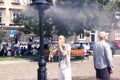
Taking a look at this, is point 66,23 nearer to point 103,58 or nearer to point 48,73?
point 48,73

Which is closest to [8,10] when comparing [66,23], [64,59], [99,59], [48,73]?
[66,23]

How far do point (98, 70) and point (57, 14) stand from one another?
21.1 metres

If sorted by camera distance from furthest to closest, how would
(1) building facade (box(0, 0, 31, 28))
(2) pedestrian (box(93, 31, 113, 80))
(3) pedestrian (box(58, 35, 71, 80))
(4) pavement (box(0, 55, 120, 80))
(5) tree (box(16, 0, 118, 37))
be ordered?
(1) building facade (box(0, 0, 31, 28))
(5) tree (box(16, 0, 118, 37))
(4) pavement (box(0, 55, 120, 80))
(3) pedestrian (box(58, 35, 71, 80))
(2) pedestrian (box(93, 31, 113, 80))

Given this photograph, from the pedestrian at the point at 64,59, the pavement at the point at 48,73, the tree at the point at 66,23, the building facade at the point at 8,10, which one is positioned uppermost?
the building facade at the point at 8,10

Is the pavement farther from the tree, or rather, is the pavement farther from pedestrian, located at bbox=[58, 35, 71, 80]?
the tree

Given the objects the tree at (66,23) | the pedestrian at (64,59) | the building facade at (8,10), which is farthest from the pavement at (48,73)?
the building facade at (8,10)

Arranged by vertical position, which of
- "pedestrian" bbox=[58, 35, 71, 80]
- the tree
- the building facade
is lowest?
"pedestrian" bbox=[58, 35, 71, 80]

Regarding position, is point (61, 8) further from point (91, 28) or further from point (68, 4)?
point (91, 28)

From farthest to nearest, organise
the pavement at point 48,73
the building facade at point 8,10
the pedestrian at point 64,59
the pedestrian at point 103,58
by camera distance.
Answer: the building facade at point 8,10 < the pavement at point 48,73 < the pedestrian at point 64,59 < the pedestrian at point 103,58

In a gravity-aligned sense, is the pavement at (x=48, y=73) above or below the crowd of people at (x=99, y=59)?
below

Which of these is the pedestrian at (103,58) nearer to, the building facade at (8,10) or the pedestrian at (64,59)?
the pedestrian at (64,59)

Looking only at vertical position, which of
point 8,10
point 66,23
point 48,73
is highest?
point 8,10

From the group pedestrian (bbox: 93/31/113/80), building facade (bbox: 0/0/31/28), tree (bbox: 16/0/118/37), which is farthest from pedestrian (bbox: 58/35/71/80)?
building facade (bbox: 0/0/31/28)

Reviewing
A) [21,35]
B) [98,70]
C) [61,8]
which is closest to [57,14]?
[61,8]
